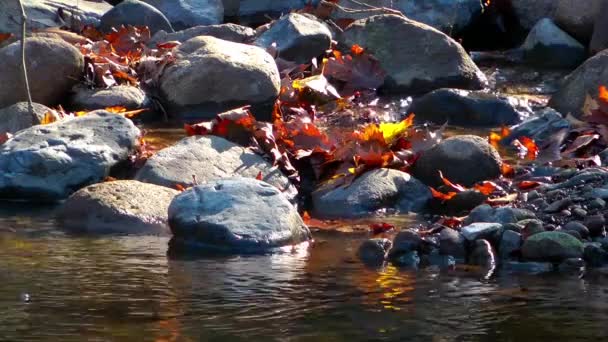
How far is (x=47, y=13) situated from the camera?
1528 cm

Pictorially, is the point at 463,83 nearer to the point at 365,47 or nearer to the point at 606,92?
the point at 365,47

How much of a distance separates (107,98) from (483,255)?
5.75 meters

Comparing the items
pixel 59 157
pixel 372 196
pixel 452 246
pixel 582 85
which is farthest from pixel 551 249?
pixel 582 85

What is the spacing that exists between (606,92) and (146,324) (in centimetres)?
584

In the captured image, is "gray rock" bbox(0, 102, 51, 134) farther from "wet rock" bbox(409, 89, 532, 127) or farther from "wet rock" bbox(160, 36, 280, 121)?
"wet rock" bbox(409, 89, 532, 127)

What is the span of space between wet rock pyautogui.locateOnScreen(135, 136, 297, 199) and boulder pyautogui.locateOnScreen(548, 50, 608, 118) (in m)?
3.44

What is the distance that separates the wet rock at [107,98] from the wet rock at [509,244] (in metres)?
5.59

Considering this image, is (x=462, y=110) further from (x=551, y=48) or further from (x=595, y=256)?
(x=595, y=256)

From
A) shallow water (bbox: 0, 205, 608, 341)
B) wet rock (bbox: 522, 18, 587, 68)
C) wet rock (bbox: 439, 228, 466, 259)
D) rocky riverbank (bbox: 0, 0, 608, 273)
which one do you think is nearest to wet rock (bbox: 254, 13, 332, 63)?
rocky riverbank (bbox: 0, 0, 608, 273)

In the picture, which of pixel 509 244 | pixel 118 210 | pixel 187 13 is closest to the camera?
pixel 509 244

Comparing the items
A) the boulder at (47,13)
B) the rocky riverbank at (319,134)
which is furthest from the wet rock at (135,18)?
the boulder at (47,13)

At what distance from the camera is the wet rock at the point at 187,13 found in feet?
54.0

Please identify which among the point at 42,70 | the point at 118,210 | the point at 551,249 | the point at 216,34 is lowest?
the point at 118,210

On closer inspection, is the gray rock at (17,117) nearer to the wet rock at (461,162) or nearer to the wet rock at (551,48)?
the wet rock at (461,162)
